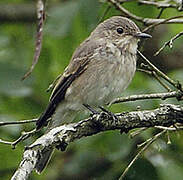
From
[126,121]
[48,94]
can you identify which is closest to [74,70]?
[48,94]

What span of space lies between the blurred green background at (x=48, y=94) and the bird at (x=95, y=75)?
183 millimetres

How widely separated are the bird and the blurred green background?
7.2 inches

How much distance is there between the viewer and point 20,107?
5.89m

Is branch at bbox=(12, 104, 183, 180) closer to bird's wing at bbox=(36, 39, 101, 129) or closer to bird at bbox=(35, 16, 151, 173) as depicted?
bird at bbox=(35, 16, 151, 173)

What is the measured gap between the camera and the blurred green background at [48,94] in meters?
5.25

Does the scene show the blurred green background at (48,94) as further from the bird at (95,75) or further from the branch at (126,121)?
the branch at (126,121)

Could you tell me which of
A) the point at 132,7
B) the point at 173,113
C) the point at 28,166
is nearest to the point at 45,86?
Result: the point at 132,7

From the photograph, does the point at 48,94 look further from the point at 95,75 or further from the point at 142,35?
the point at 142,35

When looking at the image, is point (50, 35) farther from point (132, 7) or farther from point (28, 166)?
point (28, 166)

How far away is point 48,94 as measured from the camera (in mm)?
6023

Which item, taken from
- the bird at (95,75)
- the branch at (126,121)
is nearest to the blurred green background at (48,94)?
the bird at (95,75)

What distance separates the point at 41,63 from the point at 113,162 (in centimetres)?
108

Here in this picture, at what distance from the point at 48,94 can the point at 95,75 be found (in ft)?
3.78

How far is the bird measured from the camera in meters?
4.90
